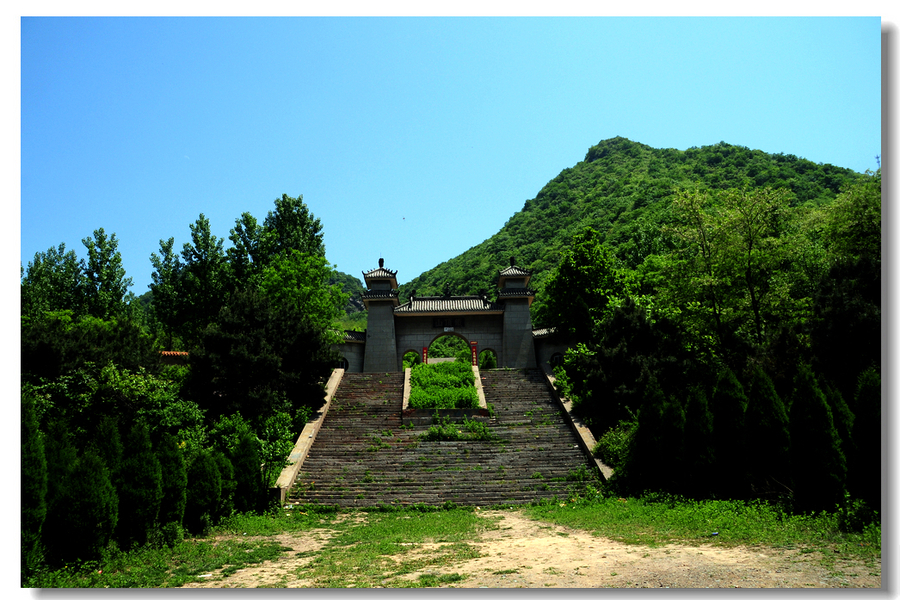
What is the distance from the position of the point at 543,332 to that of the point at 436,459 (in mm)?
12495

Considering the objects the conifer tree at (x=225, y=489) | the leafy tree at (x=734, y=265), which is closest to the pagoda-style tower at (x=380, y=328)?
the leafy tree at (x=734, y=265)

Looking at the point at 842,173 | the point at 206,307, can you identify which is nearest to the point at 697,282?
the point at 206,307

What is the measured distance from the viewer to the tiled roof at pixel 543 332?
2628cm

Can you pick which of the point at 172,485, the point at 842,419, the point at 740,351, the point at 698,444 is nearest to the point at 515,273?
the point at 740,351

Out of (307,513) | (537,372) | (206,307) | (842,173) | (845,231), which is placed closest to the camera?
(307,513)

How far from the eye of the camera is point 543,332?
26.7 metres

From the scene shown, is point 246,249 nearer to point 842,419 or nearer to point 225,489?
point 225,489

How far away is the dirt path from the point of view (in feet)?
18.5

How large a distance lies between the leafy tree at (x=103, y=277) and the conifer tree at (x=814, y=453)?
81.7 feet

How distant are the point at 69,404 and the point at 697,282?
665 inches

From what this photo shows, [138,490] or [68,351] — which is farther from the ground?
[68,351]

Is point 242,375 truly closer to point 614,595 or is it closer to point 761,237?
point 614,595

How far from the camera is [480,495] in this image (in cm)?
1352

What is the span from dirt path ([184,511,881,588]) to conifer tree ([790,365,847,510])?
2567 millimetres
